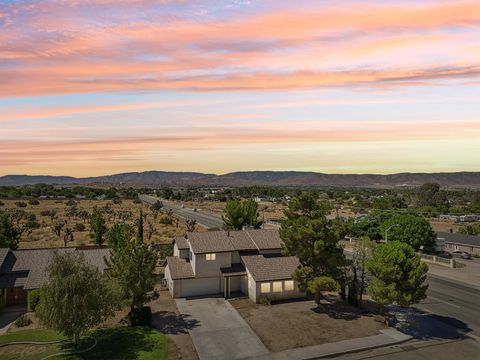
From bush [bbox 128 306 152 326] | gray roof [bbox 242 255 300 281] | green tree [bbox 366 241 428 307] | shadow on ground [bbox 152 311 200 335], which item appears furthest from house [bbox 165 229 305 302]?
green tree [bbox 366 241 428 307]

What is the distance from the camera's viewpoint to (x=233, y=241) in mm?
46750

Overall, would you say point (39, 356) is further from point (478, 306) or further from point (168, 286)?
point (478, 306)

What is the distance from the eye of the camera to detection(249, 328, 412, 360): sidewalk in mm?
30000

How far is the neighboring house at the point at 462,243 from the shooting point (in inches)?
2926

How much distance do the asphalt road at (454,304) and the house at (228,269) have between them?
1420 centimetres

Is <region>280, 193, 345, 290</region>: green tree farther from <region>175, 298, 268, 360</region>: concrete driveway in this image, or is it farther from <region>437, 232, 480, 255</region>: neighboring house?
<region>437, 232, 480, 255</region>: neighboring house

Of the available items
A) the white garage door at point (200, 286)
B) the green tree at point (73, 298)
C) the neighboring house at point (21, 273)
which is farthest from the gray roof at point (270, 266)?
the green tree at point (73, 298)

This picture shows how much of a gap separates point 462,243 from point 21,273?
74717mm

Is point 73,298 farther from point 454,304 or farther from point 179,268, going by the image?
point 454,304

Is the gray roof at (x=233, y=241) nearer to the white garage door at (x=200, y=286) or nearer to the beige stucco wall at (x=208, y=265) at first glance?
the beige stucco wall at (x=208, y=265)

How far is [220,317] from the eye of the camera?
37719 mm

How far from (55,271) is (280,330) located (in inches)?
762

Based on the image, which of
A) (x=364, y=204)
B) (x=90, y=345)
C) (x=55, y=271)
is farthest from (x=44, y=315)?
(x=364, y=204)

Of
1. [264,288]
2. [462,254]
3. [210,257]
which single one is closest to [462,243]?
[462,254]
